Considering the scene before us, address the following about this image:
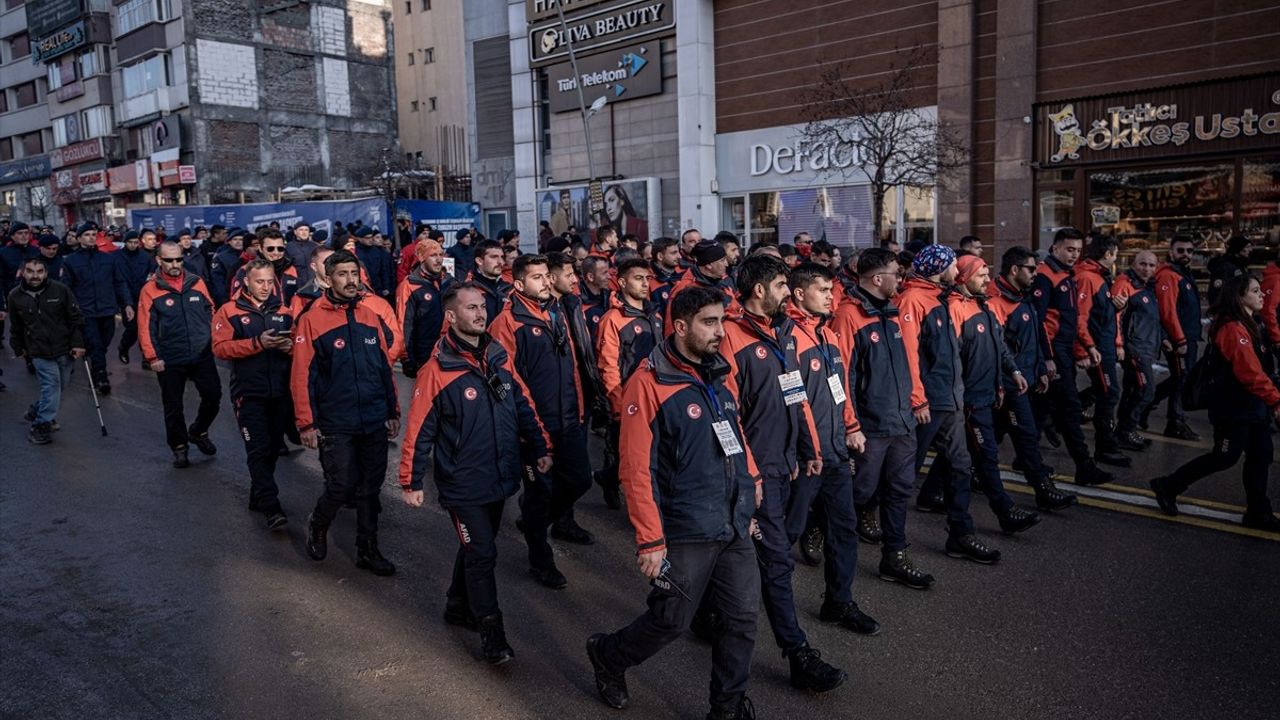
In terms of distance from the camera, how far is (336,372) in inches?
245

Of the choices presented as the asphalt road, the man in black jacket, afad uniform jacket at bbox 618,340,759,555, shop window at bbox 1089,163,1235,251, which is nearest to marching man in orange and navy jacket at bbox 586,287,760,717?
afad uniform jacket at bbox 618,340,759,555

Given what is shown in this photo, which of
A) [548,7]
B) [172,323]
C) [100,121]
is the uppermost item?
[100,121]

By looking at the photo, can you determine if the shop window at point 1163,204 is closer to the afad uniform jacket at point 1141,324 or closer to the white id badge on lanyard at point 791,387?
the afad uniform jacket at point 1141,324

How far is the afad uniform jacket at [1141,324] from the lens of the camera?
30.1ft

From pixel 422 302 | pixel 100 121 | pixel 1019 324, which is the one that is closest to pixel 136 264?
pixel 422 302

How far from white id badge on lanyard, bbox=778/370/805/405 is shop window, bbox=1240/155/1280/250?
1502 cm

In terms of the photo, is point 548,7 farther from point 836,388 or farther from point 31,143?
point 31,143

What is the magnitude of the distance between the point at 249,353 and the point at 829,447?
15.5ft

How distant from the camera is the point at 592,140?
28.1 m

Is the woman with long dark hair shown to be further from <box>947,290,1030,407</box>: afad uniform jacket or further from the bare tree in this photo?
the bare tree

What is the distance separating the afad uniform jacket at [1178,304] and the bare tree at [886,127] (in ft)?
24.2

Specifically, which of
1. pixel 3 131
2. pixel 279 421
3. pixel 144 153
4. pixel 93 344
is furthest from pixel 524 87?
pixel 3 131

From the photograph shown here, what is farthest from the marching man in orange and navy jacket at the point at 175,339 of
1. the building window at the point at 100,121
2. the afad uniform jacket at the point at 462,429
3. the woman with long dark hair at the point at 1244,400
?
the building window at the point at 100,121

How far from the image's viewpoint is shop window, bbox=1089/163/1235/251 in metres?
16.7
